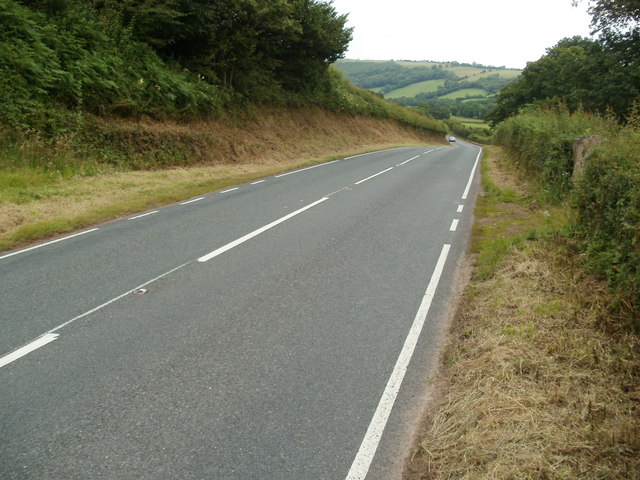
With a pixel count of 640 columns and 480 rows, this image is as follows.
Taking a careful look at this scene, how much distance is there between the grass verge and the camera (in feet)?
10.5

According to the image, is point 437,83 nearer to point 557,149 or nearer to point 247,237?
point 557,149

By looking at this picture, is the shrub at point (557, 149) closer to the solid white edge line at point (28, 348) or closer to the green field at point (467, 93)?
the solid white edge line at point (28, 348)

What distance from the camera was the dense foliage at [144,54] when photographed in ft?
45.8

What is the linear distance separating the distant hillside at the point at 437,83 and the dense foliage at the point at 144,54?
300 feet

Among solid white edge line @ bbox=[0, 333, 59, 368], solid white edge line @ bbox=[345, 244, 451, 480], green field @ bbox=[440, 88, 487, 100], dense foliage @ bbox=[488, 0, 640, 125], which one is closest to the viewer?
solid white edge line @ bbox=[345, 244, 451, 480]

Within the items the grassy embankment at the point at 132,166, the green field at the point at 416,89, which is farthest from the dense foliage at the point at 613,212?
the green field at the point at 416,89

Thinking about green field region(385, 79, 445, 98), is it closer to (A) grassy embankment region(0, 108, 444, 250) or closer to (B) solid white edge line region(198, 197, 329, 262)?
(A) grassy embankment region(0, 108, 444, 250)

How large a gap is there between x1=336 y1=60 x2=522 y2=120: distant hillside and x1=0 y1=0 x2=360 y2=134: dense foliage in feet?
300

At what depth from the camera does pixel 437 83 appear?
Result: 15412 cm

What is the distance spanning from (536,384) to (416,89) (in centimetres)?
15409

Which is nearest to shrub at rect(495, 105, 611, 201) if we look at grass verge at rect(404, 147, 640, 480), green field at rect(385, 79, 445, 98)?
grass verge at rect(404, 147, 640, 480)

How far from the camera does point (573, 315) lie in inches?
206

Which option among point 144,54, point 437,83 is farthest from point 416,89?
point 144,54

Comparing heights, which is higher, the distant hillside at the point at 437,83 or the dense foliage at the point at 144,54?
the distant hillside at the point at 437,83
